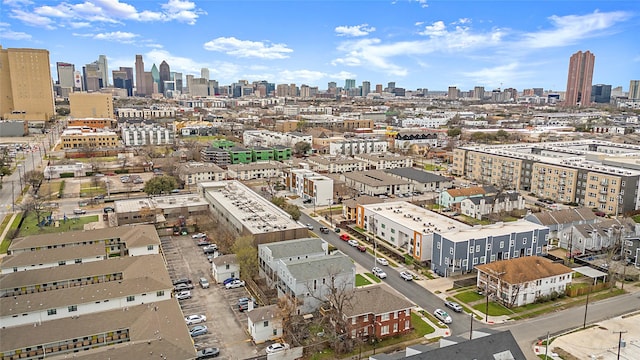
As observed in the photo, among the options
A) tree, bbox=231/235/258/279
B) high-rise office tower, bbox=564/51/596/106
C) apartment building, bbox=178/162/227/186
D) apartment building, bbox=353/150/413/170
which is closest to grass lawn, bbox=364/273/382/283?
tree, bbox=231/235/258/279

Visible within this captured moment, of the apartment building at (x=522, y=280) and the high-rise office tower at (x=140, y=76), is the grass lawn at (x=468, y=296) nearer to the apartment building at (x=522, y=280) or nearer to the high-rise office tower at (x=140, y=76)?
the apartment building at (x=522, y=280)

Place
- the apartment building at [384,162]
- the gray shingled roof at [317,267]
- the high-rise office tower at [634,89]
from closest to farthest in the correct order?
the gray shingled roof at [317,267], the apartment building at [384,162], the high-rise office tower at [634,89]

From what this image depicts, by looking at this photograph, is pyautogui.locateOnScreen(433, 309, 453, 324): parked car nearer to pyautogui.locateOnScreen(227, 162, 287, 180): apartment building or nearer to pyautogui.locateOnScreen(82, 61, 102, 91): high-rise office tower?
pyautogui.locateOnScreen(227, 162, 287, 180): apartment building

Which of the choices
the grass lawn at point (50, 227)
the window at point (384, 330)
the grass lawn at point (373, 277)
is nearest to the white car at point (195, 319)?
the window at point (384, 330)

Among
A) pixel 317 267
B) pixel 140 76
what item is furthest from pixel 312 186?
pixel 140 76

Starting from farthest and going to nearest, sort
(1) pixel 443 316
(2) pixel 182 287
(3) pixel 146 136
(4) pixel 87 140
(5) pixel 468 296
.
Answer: (3) pixel 146 136, (4) pixel 87 140, (2) pixel 182 287, (5) pixel 468 296, (1) pixel 443 316

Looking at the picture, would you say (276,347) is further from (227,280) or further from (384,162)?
(384,162)

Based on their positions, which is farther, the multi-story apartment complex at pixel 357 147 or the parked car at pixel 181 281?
the multi-story apartment complex at pixel 357 147

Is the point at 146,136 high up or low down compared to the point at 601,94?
down

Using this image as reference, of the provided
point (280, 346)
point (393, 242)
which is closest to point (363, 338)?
point (280, 346)
